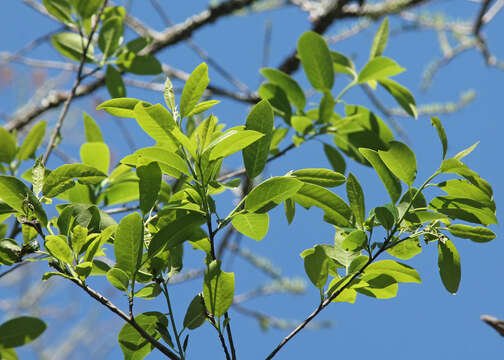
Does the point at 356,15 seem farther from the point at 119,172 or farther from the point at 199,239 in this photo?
the point at 199,239

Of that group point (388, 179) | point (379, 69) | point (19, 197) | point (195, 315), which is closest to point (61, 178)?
point (19, 197)

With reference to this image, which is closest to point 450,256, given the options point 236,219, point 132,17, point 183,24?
point 236,219

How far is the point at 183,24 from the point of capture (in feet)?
4.25

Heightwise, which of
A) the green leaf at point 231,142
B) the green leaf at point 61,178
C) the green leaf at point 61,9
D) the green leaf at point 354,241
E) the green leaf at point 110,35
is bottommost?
the green leaf at point 354,241

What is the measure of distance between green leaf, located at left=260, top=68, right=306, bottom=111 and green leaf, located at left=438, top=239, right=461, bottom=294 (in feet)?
0.95

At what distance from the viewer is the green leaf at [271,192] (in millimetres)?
380

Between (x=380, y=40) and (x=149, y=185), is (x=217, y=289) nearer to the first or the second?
(x=149, y=185)

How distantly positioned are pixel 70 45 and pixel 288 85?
0.33 metres

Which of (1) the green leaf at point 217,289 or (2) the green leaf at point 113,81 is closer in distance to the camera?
(1) the green leaf at point 217,289

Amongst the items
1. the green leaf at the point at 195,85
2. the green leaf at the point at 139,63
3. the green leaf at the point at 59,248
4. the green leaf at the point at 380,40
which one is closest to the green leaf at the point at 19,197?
the green leaf at the point at 59,248

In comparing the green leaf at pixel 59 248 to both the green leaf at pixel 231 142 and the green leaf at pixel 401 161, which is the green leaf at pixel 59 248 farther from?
the green leaf at pixel 401 161

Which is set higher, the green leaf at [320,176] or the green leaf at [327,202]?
the green leaf at [320,176]

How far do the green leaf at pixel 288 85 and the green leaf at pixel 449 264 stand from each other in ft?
0.95

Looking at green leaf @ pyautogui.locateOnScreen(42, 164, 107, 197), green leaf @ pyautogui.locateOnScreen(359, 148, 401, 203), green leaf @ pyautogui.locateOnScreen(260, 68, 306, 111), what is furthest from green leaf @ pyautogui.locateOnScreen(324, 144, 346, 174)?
green leaf @ pyautogui.locateOnScreen(42, 164, 107, 197)
